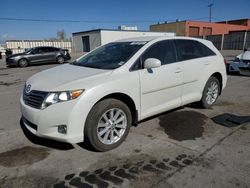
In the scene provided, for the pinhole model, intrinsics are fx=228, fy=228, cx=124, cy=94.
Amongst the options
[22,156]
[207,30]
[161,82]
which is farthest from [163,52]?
[207,30]

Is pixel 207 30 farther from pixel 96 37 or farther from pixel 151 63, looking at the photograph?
pixel 151 63

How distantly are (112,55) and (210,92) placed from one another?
2515 mm

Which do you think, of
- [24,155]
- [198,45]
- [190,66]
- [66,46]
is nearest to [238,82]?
[198,45]

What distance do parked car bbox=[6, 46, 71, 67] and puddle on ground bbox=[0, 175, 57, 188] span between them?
Result: 15.3m

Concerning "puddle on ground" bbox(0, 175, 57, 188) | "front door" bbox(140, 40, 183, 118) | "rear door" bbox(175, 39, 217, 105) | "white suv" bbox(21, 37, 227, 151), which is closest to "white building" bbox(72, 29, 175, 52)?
"rear door" bbox(175, 39, 217, 105)

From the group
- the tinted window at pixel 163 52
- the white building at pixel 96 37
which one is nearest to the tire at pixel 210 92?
the tinted window at pixel 163 52

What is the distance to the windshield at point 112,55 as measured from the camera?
373cm

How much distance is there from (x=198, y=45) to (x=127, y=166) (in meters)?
3.25

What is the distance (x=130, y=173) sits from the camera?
9.19 feet

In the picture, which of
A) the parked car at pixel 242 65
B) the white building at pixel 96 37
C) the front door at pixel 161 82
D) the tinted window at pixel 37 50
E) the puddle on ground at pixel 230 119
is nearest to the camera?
the front door at pixel 161 82

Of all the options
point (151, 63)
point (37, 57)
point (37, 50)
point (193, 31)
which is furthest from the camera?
point (193, 31)

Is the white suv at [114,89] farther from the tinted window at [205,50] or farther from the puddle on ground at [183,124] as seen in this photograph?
the puddle on ground at [183,124]

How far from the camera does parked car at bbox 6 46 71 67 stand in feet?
53.6

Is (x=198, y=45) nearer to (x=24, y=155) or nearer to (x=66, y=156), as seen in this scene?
(x=66, y=156)
